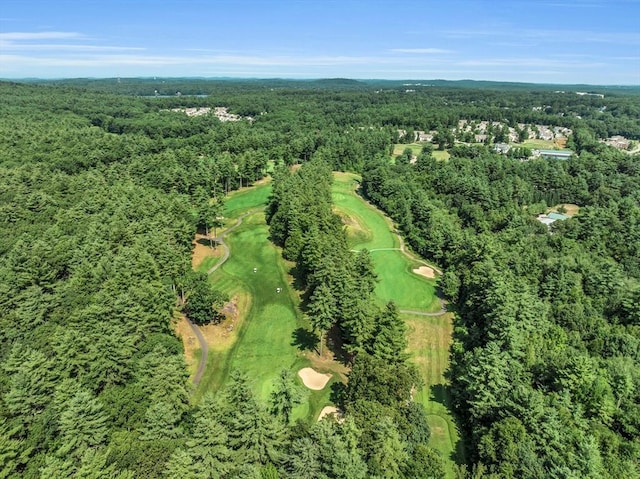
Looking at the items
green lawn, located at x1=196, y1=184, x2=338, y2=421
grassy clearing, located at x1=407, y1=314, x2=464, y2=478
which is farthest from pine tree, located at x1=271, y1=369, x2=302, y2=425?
grassy clearing, located at x1=407, y1=314, x2=464, y2=478

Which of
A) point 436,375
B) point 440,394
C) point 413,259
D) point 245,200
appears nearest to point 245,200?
point 245,200

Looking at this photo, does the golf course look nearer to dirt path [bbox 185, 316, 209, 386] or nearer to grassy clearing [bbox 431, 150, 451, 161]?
dirt path [bbox 185, 316, 209, 386]

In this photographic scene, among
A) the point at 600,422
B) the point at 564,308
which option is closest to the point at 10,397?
the point at 600,422

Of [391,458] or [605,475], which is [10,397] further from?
[605,475]

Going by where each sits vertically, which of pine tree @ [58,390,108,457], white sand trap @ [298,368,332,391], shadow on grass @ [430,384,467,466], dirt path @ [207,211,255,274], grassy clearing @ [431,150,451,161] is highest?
grassy clearing @ [431,150,451,161]

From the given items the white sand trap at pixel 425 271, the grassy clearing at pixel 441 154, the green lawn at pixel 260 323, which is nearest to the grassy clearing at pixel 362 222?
the white sand trap at pixel 425 271

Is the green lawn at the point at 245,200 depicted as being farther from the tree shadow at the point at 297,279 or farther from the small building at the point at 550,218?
the small building at the point at 550,218
